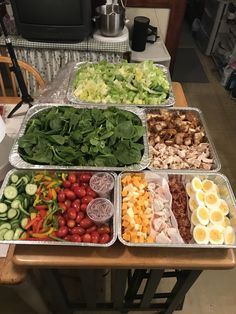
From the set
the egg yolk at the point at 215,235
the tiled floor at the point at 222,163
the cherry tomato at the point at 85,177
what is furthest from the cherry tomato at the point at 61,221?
the tiled floor at the point at 222,163

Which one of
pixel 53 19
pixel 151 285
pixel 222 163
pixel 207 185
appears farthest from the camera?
pixel 222 163

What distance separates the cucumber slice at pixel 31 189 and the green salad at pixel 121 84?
75 cm

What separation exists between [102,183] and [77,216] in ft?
0.62

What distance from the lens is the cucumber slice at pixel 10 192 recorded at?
109 cm

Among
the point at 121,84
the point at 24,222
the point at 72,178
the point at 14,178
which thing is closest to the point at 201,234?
the point at 72,178

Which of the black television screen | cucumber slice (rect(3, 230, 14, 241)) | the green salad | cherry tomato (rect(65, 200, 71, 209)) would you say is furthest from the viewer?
the black television screen

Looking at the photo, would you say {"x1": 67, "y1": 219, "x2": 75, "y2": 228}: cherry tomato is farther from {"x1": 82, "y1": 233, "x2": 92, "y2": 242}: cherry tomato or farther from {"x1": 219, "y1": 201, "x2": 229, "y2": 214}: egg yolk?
{"x1": 219, "y1": 201, "x2": 229, "y2": 214}: egg yolk

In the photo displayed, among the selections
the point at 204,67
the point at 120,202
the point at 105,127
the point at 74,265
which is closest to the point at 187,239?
the point at 120,202

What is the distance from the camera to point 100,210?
1072 millimetres

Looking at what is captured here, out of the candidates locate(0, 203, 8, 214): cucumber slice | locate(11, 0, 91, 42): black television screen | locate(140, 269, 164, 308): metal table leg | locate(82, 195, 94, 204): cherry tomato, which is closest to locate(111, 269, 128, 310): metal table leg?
locate(140, 269, 164, 308): metal table leg

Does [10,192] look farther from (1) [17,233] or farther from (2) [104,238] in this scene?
(2) [104,238]

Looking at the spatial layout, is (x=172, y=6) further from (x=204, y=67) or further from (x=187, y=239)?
(x=187, y=239)

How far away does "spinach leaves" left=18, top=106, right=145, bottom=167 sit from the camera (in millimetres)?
1270

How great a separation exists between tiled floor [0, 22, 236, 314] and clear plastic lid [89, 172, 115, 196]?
1169 millimetres
